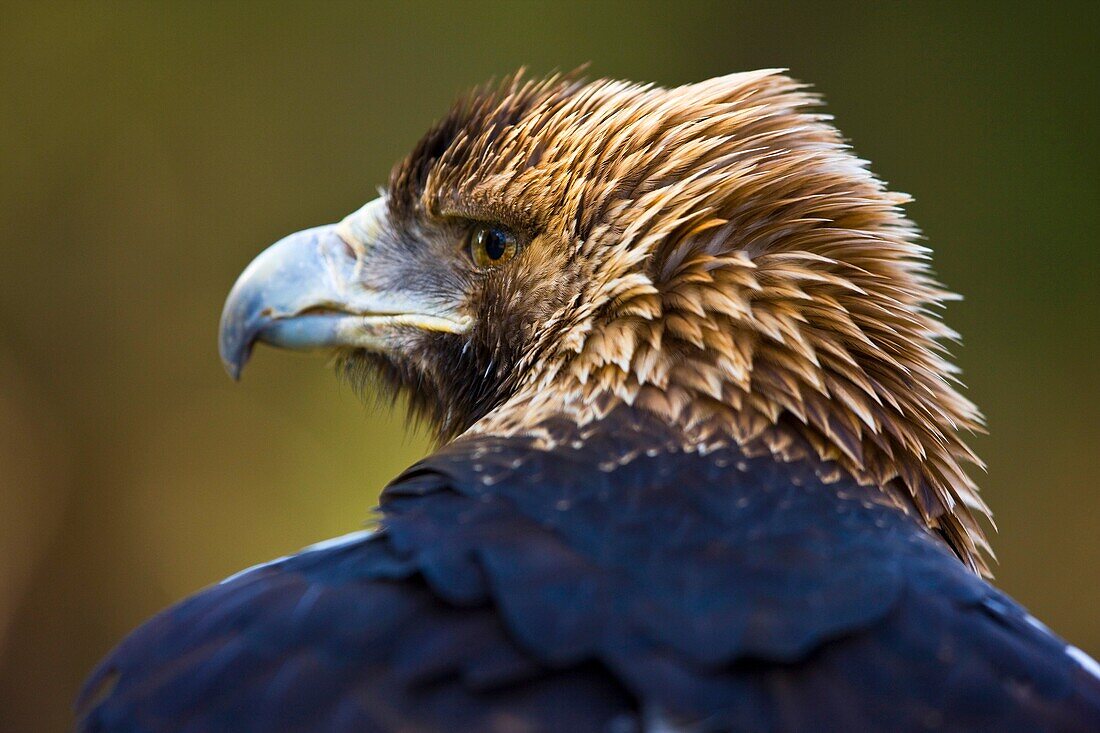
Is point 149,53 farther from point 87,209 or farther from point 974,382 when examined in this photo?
point 974,382

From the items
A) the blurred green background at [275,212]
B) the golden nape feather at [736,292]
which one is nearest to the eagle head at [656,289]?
the golden nape feather at [736,292]

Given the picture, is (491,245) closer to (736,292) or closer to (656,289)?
(656,289)

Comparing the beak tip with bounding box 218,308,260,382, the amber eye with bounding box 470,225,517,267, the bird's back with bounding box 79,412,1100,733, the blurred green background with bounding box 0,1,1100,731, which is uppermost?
the amber eye with bounding box 470,225,517,267

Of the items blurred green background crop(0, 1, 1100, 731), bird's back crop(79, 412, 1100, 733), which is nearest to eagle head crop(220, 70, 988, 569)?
bird's back crop(79, 412, 1100, 733)

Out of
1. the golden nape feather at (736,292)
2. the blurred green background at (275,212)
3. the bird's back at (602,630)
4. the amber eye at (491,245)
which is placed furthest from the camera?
the blurred green background at (275,212)

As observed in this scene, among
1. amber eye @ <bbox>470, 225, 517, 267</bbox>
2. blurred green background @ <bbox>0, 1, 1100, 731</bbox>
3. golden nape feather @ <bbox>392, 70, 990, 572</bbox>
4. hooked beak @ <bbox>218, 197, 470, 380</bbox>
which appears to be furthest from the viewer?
blurred green background @ <bbox>0, 1, 1100, 731</bbox>

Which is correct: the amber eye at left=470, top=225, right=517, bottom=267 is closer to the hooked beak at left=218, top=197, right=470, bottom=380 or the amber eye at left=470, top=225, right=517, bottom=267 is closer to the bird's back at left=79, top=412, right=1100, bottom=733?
the hooked beak at left=218, top=197, right=470, bottom=380

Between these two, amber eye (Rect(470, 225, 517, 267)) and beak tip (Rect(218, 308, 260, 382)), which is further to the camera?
beak tip (Rect(218, 308, 260, 382))

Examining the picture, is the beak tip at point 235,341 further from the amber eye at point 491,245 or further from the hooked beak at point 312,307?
the amber eye at point 491,245

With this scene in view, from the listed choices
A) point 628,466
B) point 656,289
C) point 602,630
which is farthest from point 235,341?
point 602,630
